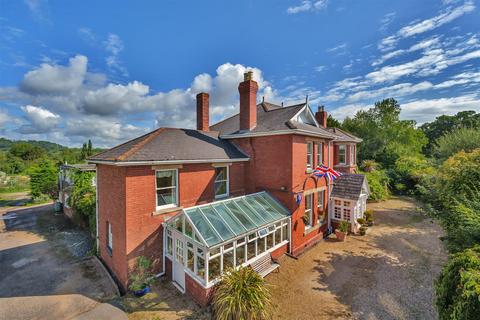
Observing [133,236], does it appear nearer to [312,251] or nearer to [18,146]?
[312,251]

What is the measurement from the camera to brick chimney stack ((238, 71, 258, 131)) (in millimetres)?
14484

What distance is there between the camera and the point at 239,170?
46.3 feet

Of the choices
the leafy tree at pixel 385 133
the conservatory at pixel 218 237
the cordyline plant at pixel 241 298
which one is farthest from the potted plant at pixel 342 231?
the leafy tree at pixel 385 133

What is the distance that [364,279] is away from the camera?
9914mm

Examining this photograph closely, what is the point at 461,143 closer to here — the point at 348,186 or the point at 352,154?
the point at 352,154

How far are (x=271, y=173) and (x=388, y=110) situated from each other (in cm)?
4301

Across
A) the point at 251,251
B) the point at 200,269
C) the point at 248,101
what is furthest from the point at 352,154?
the point at 200,269

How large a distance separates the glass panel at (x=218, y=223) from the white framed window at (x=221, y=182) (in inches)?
118

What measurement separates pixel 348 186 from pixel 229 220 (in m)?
10.9

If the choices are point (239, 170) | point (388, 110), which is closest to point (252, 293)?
point (239, 170)

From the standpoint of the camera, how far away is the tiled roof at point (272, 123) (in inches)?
506

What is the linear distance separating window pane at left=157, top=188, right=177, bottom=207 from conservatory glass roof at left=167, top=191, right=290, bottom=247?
1.09 m

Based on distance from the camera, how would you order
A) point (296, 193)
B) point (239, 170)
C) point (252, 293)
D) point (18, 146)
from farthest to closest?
point (18, 146), point (239, 170), point (296, 193), point (252, 293)

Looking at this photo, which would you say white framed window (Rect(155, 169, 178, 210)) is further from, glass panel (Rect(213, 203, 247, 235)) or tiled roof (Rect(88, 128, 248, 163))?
glass panel (Rect(213, 203, 247, 235))
